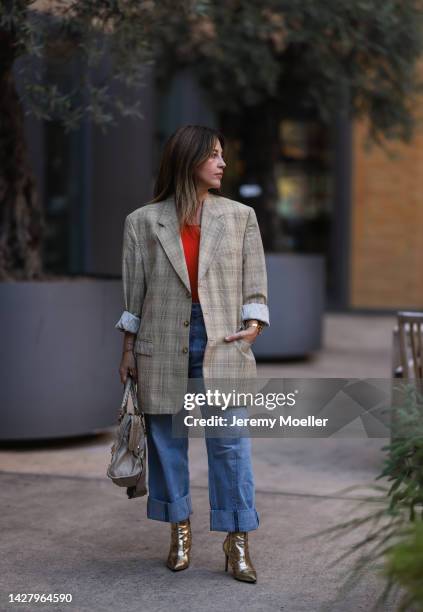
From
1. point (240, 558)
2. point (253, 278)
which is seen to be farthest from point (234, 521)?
point (253, 278)

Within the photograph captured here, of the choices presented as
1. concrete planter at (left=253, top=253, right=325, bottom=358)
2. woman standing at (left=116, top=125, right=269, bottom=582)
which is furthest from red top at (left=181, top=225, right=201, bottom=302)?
concrete planter at (left=253, top=253, right=325, bottom=358)

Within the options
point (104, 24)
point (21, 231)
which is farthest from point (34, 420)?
point (104, 24)

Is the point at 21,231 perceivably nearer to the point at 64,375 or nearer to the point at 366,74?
→ the point at 64,375

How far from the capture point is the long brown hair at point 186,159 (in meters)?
4.01

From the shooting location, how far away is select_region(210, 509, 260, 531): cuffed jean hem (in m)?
3.98

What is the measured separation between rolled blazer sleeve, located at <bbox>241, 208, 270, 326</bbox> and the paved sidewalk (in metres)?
1.07

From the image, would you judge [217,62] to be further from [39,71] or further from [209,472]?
[209,472]

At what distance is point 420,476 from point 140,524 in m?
2.02

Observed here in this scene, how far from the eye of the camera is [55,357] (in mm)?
6297

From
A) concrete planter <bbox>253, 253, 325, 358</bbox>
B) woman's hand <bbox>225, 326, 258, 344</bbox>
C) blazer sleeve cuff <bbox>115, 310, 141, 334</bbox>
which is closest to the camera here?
woman's hand <bbox>225, 326, 258, 344</bbox>

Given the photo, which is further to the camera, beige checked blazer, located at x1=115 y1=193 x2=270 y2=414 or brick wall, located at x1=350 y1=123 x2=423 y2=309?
brick wall, located at x1=350 y1=123 x2=423 y2=309

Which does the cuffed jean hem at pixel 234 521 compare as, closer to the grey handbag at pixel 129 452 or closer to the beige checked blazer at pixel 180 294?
the grey handbag at pixel 129 452

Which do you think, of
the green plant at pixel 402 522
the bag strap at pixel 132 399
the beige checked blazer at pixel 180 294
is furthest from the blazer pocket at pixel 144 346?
the green plant at pixel 402 522

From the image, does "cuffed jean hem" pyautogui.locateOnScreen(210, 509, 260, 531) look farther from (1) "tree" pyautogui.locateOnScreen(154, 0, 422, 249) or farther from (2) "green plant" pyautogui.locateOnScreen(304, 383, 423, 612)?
(1) "tree" pyautogui.locateOnScreen(154, 0, 422, 249)
